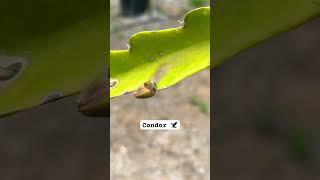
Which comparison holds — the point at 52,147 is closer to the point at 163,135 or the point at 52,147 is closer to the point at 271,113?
the point at 163,135

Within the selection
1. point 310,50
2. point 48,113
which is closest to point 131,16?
point 48,113

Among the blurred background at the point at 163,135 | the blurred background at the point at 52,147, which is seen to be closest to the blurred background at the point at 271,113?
the blurred background at the point at 163,135

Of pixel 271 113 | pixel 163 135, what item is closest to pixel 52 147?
pixel 163 135

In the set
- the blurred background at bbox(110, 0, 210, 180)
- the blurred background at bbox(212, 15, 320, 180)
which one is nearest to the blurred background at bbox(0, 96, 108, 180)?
the blurred background at bbox(110, 0, 210, 180)

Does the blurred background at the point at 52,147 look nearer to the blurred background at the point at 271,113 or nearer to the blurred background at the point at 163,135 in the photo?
the blurred background at the point at 163,135

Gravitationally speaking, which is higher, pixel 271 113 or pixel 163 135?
pixel 271 113

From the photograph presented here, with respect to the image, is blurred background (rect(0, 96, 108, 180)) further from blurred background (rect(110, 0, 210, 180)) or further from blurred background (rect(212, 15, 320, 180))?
blurred background (rect(212, 15, 320, 180))
